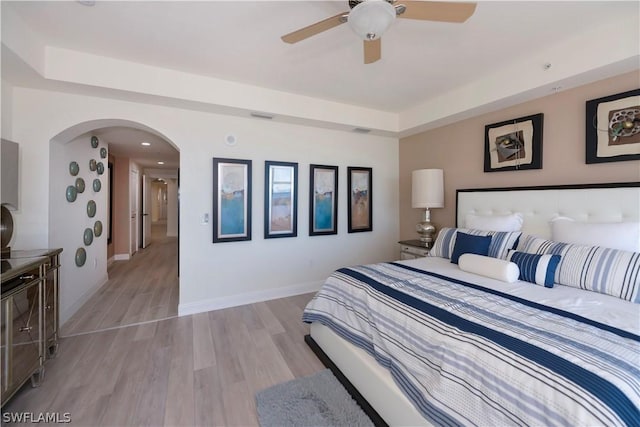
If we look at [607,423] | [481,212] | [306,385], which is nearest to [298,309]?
[306,385]

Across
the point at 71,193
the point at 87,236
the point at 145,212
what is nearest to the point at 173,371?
the point at 71,193

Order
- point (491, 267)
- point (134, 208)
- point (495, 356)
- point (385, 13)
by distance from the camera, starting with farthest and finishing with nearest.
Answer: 1. point (134, 208)
2. point (491, 267)
3. point (385, 13)
4. point (495, 356)

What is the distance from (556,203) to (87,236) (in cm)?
544

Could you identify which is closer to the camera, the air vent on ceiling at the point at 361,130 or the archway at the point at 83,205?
the archway at the point at 83,205

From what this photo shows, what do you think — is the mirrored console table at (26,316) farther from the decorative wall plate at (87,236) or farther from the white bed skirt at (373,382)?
the white bed skirt at (373,382)

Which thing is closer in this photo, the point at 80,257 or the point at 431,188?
the point at 80,257

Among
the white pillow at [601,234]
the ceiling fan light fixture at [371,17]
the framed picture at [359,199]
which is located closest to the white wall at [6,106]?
the ceiling fan light fixture at [371,17]

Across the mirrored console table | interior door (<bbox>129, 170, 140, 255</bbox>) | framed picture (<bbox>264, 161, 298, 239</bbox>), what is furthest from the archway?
interior door (<bbox>129, 170, 140, 255</bbox>)

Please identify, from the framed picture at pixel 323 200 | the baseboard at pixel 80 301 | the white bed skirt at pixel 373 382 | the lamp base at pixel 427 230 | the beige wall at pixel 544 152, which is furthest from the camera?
the framed picture at pixel 323 200

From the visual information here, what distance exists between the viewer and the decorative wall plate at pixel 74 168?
3043mm

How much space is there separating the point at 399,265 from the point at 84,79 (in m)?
3.34

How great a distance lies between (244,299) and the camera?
11.4 feet

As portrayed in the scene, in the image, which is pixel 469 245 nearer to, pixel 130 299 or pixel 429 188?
pixel 429 188

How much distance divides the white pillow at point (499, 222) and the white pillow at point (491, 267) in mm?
650
